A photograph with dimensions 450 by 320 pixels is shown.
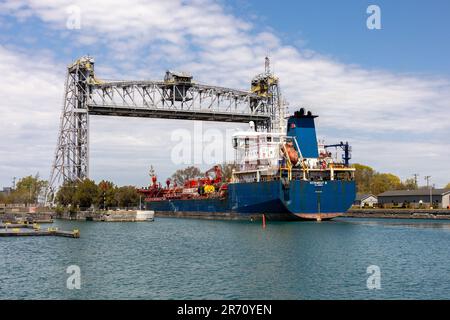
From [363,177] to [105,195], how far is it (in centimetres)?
8808

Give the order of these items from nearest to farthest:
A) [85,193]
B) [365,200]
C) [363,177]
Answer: [85,193]
[365,200]
[363,177]

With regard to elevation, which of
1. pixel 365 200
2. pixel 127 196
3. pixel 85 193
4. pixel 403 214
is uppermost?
pixel 85 193

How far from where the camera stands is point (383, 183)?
139875 mm

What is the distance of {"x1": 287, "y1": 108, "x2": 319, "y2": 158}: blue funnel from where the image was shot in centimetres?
7081

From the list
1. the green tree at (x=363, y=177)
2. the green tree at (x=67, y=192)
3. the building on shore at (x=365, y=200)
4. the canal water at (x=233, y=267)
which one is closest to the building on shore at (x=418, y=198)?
the building on shore at (x=365, y=200)

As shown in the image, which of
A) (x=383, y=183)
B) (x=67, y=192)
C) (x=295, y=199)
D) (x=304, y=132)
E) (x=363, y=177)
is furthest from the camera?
(x=363, y=177)

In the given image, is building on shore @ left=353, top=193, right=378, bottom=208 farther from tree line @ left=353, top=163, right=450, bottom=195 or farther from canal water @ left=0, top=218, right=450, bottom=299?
canal water @ left=0, top=218, right=450, bottom=299

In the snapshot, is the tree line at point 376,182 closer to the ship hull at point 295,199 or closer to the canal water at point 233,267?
the ship hull at point 295,199

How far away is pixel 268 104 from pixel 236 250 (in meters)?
63.2

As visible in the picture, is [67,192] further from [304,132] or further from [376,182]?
[376,182]

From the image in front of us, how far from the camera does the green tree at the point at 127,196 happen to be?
116m

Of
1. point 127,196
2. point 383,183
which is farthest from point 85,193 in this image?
point 383,183

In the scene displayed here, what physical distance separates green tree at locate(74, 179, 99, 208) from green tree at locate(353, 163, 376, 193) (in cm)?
7817
